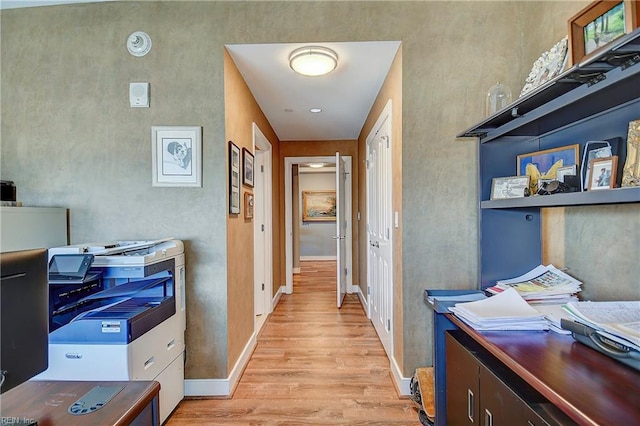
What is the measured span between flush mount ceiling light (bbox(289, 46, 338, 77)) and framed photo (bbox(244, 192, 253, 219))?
1.10 meters

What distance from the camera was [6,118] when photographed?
2.20m

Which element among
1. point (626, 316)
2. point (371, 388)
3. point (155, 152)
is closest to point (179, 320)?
point (155, 152)

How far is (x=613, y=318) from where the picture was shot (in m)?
1.03

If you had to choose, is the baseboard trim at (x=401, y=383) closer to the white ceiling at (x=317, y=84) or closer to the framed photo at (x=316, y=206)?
the white ceiling at (x=317, y=84)

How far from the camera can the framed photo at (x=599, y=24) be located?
3.46ft

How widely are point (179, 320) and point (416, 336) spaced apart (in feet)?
5.11

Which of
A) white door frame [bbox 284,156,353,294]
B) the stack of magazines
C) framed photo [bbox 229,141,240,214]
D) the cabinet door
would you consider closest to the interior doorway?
white door frame [bbox 284,156,353,294]

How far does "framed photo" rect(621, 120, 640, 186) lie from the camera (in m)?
1.08

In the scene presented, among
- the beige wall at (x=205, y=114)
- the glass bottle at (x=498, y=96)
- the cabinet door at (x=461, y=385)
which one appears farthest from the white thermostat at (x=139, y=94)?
the cabinet door at (x=461, y=385)

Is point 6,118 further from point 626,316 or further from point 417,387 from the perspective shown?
point 626,316

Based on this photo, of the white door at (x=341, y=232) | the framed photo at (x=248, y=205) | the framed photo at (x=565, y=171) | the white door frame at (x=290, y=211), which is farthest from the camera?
the white door frame at (x=290, y=211)

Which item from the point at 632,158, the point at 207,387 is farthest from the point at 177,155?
the point at 632,158

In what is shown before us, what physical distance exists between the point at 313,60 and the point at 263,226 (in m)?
2.10

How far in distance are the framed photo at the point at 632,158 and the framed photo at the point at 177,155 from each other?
7.09 ft
